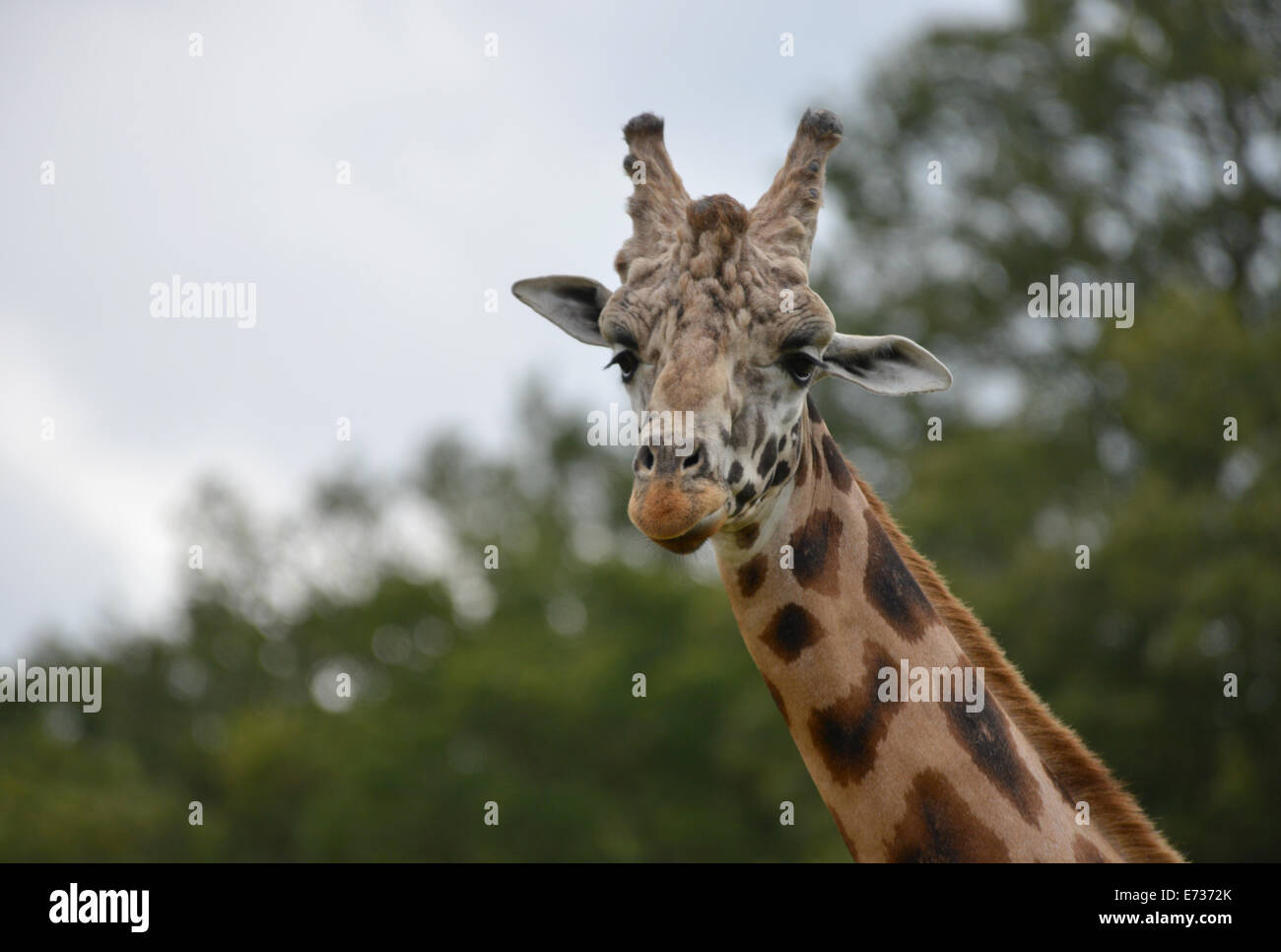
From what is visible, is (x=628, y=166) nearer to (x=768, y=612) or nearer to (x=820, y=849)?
(x=768, y=612)

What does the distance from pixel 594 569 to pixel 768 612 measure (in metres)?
60.1

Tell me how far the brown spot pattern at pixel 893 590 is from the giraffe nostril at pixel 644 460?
155 centimetres

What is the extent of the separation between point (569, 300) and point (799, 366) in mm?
1641

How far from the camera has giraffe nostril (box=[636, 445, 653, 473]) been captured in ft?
22.6

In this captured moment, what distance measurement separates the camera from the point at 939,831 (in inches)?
289

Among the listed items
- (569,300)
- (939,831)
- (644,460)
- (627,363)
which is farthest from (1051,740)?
(569,300)

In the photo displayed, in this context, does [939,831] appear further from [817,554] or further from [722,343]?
[722,343]

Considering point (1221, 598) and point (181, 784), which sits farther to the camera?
point (181, 784)

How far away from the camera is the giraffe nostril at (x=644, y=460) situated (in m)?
6.88

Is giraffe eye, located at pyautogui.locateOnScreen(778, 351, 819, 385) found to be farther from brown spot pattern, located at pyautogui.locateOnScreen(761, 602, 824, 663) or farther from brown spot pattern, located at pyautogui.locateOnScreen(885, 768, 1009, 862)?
brown spot pattern, located at pyautogui.locateOnScreen(885, 768, 1009, 862)

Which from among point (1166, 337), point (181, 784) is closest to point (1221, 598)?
point (1166, 337)

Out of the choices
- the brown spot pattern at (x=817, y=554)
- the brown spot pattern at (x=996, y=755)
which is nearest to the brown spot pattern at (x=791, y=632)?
the brown spot pattern at (x=817, y=554)

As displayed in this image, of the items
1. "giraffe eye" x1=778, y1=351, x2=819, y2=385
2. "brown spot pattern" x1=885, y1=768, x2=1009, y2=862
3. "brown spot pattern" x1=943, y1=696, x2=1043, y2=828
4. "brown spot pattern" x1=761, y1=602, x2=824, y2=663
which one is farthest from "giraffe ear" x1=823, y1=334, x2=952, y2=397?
"brown spot pattern" x1=885, y1=768, x2=1009, y2=862

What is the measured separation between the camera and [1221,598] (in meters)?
33.4
